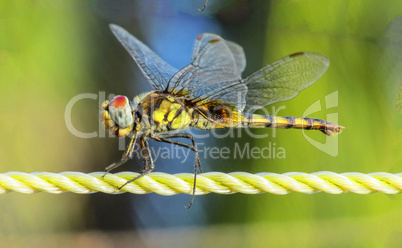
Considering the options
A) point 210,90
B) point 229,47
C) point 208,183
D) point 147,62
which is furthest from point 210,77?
point 208,183

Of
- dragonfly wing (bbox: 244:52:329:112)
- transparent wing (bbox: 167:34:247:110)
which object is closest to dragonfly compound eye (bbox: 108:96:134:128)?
transparent wing (bbox: 167:34:247:110)

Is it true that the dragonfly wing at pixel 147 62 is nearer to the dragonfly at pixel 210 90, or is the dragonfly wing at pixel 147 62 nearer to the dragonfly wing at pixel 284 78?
the dragonfly at pixel 210 90

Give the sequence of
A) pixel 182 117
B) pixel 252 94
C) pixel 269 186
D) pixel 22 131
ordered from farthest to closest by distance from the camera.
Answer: pixel 22 131
pixel 252 94
pixel 182 117
pixel 269 186

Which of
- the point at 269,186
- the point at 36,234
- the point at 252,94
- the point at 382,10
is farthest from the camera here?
the point at 382,10

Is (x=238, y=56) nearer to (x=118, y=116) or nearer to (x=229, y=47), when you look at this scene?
(x=229, y=47)

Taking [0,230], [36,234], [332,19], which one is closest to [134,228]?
[36,234]

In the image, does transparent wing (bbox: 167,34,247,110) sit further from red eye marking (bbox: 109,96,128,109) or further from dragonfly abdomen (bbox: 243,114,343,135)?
red eye marking (bbox: 109,96,128,109)

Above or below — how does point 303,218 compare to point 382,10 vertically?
below

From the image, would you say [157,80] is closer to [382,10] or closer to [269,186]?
[269,186]
